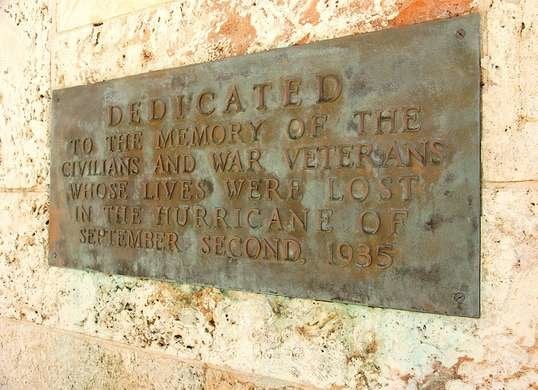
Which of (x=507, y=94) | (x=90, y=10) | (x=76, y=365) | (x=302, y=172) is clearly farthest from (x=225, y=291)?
(x=90, y=10)

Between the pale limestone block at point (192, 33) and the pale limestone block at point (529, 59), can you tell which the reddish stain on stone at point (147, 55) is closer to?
the pale limestone block at point (192, 33)

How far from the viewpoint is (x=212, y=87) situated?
1843 millimetres

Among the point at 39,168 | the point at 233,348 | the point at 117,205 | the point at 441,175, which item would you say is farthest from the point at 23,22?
the point at 441,175

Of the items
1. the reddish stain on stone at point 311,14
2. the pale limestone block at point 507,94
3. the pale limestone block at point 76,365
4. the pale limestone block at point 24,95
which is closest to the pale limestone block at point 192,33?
the reddish stain on stone at point 311,14

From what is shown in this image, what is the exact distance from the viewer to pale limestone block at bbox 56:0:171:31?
6.88 ft

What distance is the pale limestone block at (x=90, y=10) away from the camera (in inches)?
82.6

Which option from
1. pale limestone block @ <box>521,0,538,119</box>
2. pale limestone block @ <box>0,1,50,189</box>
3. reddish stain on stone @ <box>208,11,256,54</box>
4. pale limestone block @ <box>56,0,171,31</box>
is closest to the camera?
pale limestone block @ <box>521,0,538,119</box>

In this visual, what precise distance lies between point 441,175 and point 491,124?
174 mm

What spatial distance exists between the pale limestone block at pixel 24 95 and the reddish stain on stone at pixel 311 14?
1.23 meters

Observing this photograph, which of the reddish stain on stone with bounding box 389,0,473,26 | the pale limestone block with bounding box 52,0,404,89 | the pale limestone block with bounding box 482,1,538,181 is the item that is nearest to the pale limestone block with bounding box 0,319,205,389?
the pale limestone block with bounding box 52,0,404,89

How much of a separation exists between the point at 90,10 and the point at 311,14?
40.3 inches

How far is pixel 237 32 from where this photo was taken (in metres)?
1.83

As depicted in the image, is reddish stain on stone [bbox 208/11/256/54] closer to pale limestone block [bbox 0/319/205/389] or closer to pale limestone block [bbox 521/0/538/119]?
pale limestone block [bbox 521/0/538/119]

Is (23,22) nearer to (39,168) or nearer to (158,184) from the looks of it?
(39,168)
